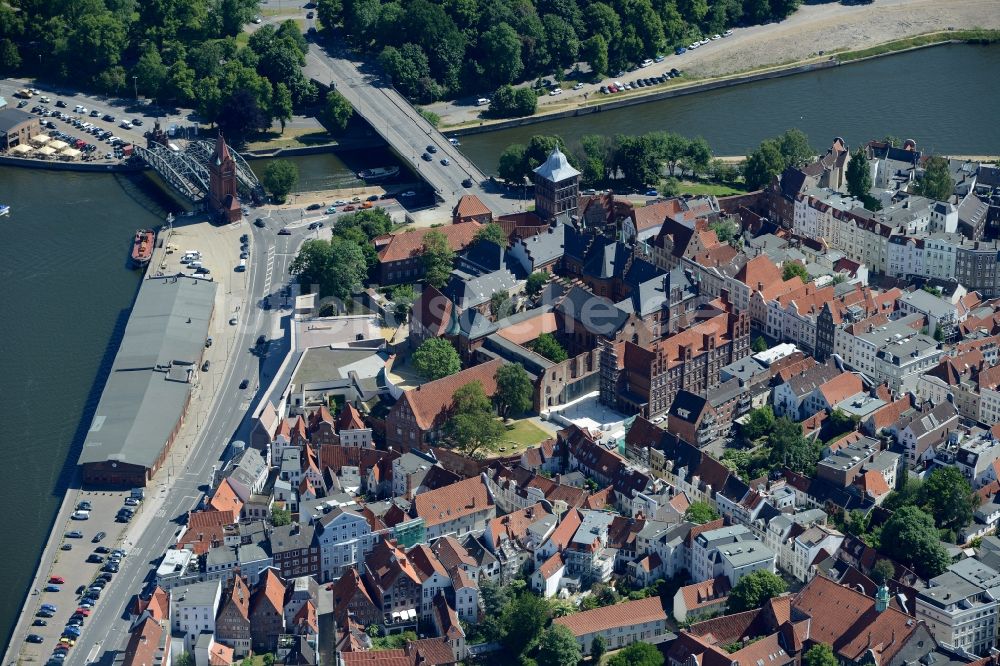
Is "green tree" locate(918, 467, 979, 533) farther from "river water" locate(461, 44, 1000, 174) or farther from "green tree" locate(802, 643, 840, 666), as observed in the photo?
"river water" locate(461, 44, 1000, 174)

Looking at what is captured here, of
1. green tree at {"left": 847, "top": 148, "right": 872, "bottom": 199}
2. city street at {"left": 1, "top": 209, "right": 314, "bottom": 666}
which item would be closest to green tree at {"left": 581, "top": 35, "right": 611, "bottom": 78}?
city street at {"left": 1, "top": 209, "right": 314, "bottom": 666}

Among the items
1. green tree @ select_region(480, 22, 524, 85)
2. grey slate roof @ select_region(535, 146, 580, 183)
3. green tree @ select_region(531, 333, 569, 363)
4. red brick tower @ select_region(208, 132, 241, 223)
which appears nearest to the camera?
green tree @ select_region(531, 333, 569, 363)

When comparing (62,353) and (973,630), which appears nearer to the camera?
(973,630)

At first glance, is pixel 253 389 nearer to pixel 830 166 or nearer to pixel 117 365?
pixel 117 365

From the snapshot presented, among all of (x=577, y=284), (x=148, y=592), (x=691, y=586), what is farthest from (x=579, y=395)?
→ (x=148, y=592)

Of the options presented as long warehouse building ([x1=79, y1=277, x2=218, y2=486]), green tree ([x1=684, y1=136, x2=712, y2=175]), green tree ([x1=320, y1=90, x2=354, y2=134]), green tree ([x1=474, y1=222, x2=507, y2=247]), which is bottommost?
long warehouse building ([x1=79, y1=277, x2=218, y2=486])

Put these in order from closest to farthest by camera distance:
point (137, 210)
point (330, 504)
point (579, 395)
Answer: point (330, 504) < point (579, 395) < point (137, 210)

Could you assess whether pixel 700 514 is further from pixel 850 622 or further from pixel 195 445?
pixel 195 445
